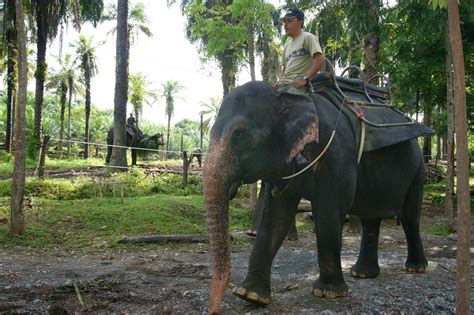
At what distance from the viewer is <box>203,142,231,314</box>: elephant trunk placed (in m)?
4.08

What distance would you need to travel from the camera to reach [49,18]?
1962 centimetres

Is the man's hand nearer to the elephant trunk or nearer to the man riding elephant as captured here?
the man riding elephant

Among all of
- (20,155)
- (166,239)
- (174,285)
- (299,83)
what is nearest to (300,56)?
(299,83)

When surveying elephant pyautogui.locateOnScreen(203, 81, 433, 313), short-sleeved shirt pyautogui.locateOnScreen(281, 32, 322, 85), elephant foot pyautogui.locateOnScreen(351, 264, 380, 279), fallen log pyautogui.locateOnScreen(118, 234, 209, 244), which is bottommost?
fallen log pyautogui.locateOnScreen(118, 234, 209, 244)

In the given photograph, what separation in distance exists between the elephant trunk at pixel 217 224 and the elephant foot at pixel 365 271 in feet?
7.92

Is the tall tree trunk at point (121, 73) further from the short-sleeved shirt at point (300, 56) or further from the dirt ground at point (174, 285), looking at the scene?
the short-sleeved shirt at point (300, 56)

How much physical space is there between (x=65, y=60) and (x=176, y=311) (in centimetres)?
4262

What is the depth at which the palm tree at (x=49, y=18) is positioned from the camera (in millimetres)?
19436

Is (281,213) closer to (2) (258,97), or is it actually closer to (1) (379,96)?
(2) (258,97)

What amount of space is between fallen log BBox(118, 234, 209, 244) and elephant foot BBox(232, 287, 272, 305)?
4.42m

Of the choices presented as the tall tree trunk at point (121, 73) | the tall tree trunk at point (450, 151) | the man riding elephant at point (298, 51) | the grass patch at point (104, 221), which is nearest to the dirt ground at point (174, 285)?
the grass patch at point (104, 221)

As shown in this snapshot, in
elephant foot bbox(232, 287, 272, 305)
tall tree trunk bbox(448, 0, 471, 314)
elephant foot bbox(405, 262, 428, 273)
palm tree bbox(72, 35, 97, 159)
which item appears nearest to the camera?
tall tree trunk bbox(448, 0, 471, 314)

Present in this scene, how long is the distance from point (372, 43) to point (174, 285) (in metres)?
8.63

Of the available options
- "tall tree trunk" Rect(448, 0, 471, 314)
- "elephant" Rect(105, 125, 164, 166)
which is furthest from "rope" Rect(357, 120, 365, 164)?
"elephant" Rect(105, 125, 164, 166)
